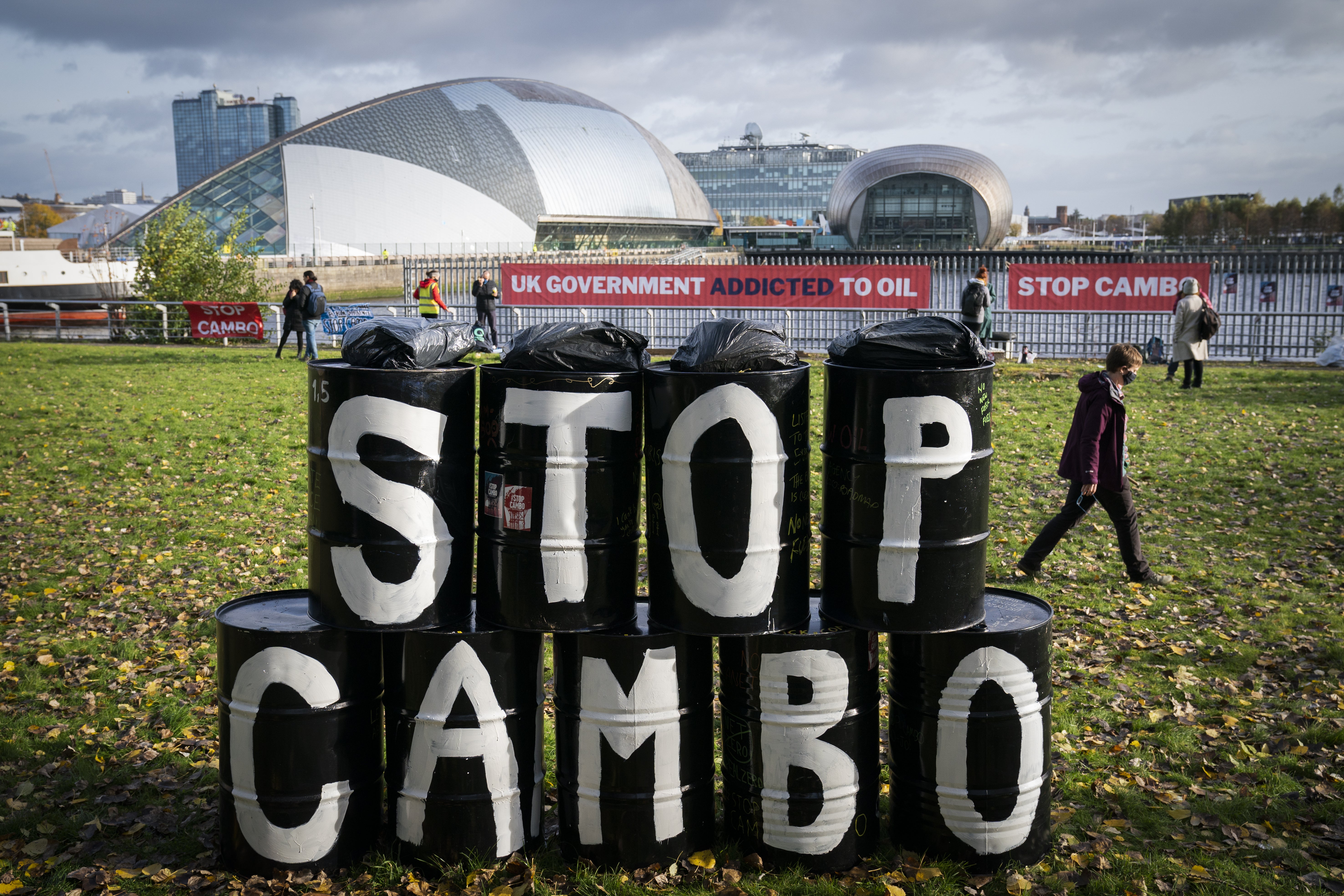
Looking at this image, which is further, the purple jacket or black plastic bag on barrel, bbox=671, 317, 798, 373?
the purple jacket

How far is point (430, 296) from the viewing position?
2045 centimetres

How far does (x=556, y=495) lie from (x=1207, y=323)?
47.8ft

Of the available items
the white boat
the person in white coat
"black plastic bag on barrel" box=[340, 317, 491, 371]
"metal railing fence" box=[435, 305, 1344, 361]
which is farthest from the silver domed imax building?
"black plastic bag on barrel" box=[340, 317, 491, 371]

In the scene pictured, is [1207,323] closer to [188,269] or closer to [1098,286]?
[1098,286]

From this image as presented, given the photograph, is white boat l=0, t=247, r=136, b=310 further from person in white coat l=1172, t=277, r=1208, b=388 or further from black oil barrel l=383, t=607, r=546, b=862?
black oil barrel l=383, t=607, r=546, b=862

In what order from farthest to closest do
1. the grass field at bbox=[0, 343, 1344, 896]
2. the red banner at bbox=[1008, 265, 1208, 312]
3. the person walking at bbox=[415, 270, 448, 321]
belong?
the red banner at bbox=[1008, 265, 1208, 312] < the person walking at bbox=[415, 270, 448, 321] < the grass field at bbox=[0, 343, 1344, 896]

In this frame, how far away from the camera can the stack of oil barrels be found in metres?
3.70

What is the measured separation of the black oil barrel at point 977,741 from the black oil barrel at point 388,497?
1841 millimetres

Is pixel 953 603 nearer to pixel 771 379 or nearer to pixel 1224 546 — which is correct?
pixel 771 379

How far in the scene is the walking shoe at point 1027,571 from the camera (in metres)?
7.38

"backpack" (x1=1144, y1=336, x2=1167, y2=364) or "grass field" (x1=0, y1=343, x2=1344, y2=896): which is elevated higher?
"backpack" (x1=1144, y1=336, x2=1167, y2=364)

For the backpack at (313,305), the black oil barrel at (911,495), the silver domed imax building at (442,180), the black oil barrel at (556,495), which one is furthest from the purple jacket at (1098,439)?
the silver domed imax building at (442,180)

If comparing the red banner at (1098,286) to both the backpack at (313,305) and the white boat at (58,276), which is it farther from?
the white boat at (58,276)

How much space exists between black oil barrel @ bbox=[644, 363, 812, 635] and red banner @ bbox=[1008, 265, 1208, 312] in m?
19.1
